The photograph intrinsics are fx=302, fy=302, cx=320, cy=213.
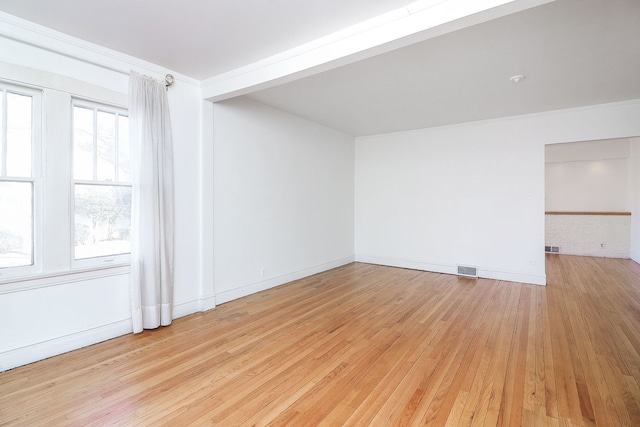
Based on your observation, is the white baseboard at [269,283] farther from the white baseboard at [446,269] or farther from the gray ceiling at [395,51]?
the gray ceiling at [395,51]

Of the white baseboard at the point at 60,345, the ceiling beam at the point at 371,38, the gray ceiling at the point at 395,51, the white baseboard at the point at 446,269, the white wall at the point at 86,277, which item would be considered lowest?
the white baseboard at the point at 60,345

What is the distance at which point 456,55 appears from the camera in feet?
9.70

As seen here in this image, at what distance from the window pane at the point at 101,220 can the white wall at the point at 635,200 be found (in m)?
9.37

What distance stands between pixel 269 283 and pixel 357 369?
98.8 inches

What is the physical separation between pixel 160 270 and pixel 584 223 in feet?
30.5

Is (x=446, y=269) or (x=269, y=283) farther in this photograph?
(x=446, y=269)

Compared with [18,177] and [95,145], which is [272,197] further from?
[18,177]

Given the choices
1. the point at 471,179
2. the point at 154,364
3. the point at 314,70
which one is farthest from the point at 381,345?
the point at 471,179

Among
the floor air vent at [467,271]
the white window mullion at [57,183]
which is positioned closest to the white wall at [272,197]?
the white window mullion at [57,183]

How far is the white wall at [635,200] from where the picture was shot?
255 inches

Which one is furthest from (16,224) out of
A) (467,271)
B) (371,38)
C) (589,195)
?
(589,195)

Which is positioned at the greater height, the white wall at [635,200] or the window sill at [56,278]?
the white wall at [635,200]

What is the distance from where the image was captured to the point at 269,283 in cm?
470

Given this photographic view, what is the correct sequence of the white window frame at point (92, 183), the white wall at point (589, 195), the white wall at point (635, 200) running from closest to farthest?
1. the white window frame at point (92, 183)
2. the white wall at point (635, 200)
3. the white wall at point (589, 195)
